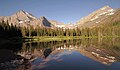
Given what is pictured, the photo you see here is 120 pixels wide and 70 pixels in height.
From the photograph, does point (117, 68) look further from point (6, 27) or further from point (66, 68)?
point (6, 27)

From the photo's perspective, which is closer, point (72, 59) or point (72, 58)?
point (72, 59)

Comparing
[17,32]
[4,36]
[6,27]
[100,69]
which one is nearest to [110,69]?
[100,69]

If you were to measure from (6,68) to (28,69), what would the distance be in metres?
3.67

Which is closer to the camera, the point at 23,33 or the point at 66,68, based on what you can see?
the point at 66,68

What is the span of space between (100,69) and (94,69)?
3.28 ft

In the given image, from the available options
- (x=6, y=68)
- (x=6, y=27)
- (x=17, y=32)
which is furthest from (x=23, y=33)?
(x=6, y=68)

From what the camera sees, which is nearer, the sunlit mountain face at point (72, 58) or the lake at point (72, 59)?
the lake at point (72, 59)

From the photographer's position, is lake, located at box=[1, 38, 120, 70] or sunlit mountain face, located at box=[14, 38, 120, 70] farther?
sunlit mountain face, located at box=[14, 38, 120, 70]

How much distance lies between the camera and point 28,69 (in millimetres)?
31859

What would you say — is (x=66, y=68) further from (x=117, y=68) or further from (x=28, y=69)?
(x=117, y=68)

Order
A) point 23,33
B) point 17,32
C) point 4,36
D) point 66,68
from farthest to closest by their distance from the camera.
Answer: point 23,33
point 17,32
point 4,36
point 66,68

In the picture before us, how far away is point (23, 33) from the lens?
613ft

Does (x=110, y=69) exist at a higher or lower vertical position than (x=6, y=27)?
lower

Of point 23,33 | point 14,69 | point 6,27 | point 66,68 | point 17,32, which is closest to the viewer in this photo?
point 14,69
